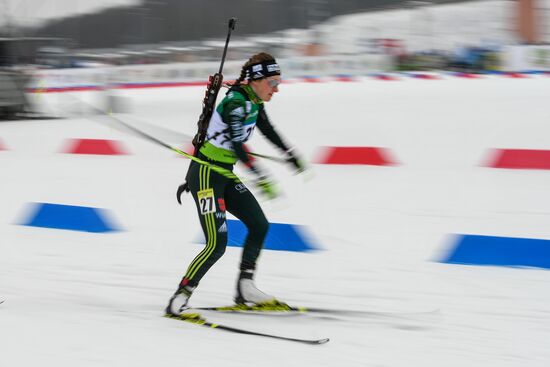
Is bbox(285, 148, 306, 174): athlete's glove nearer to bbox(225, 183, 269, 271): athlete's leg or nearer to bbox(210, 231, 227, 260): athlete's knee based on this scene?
bbox(225, 183, 269, 271): athlete's leg

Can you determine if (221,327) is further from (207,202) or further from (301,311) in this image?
(207,202)

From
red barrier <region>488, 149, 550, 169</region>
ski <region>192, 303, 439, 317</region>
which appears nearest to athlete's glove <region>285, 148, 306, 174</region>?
ski <region>192, 303, 439, 317</region>

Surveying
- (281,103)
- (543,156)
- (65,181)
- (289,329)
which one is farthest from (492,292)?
(281,103)

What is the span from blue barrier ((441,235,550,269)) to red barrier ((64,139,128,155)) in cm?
649

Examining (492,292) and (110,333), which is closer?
(110,333)

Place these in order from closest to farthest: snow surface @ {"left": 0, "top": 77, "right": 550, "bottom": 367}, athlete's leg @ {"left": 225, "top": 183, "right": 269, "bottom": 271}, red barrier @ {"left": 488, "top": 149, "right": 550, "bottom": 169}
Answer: snow surface @ {"left": 0, "top": 77, "right": 550, "bottom": 367}
athlete's leg @ {"left": 225, "top": 183, "right": 269, "bottom": 271}
red barrier @ {"left": 488, "top": 149, "right": 550, "bottom": 169}

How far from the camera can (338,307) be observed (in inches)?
183

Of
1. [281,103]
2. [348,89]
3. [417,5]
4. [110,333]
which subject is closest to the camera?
[110,333]

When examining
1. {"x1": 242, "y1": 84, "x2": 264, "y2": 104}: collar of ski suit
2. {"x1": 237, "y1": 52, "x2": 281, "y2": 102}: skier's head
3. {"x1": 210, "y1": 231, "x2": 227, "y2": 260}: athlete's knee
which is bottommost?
{"x1": 210, "y1": 231, "x2": 227, "y2": 260}: athlete's knee

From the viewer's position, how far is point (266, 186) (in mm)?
4211

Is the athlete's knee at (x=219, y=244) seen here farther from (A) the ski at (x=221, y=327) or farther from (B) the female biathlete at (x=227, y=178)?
(A) the ski at (x=221, y=327)

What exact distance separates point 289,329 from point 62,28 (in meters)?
20.6

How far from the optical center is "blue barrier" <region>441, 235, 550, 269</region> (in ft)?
17.6

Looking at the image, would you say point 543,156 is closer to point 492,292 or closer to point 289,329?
point 492,292
